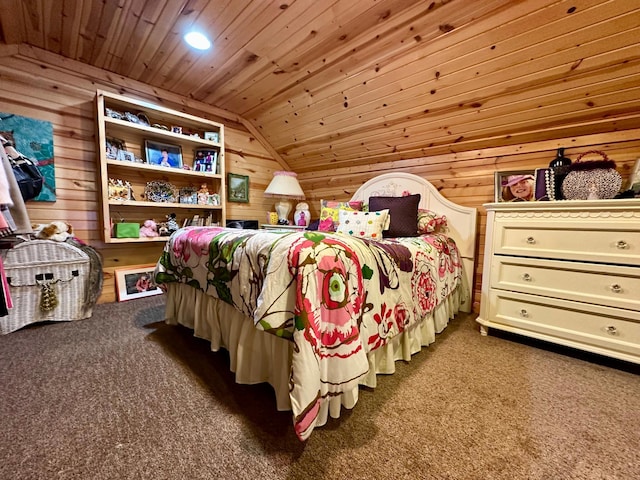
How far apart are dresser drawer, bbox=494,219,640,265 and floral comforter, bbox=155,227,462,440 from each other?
0.70 metres

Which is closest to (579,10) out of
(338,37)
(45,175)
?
(338,37)

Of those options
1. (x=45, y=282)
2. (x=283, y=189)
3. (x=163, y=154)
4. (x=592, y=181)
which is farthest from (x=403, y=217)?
(x=45, y=282)

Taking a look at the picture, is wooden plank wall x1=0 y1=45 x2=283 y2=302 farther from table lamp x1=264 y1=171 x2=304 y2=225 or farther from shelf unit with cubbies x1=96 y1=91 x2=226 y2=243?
table lamp x1=264 y1=171 x2=304 y2=225

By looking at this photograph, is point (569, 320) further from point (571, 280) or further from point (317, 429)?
point (317, 429)

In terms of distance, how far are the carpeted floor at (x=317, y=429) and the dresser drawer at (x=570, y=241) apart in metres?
0.62

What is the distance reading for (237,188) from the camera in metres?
3.31

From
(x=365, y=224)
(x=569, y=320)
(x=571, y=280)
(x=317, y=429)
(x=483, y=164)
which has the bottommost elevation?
(x=317, y=429)

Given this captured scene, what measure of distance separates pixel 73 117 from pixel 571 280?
3917 mm

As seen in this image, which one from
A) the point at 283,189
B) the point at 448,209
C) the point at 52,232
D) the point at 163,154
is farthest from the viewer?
the point at 283,189

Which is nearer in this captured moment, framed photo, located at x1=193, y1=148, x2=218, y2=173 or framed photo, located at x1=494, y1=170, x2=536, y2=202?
framed photo, located at x1=494, y1=170, x2=536, y2=202

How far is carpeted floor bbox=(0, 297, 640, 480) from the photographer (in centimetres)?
85

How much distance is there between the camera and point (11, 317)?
70.5 inches

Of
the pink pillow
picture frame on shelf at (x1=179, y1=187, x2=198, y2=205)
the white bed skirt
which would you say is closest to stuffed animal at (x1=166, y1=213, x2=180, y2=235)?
picture frame on shelf at (x1=179, y1=187, x2=198, y2=205)

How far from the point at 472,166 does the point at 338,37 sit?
1518 millimetres
